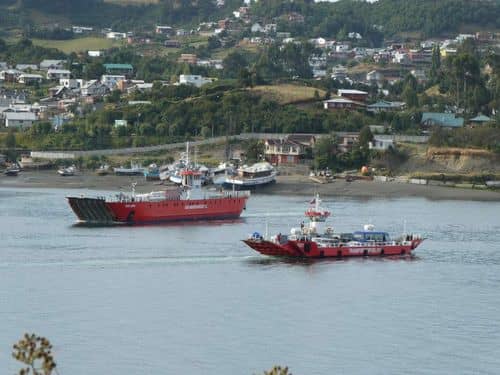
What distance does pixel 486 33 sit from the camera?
16438 cm

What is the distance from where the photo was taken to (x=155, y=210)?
68062 mm

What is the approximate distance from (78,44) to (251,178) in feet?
228

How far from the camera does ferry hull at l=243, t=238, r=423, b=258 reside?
2122 inches

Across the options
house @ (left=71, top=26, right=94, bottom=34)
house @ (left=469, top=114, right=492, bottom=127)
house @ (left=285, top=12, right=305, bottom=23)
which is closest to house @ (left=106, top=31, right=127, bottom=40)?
house @ (left=71, top=26, right=94, bottom=34)

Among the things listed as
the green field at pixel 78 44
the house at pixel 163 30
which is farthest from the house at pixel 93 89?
the house at pixel 163 30

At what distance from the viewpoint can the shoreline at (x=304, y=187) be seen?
266 ft

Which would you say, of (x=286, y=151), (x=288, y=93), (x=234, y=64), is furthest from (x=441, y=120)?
(x=234, y=64)

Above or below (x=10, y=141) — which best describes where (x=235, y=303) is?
below

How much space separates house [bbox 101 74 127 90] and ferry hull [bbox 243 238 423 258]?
64.0 metres

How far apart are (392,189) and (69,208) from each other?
20.4 m

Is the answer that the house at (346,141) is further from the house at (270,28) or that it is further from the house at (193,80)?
the house at (270,28)

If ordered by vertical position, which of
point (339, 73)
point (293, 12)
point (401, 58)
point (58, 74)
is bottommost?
point (58, 74)

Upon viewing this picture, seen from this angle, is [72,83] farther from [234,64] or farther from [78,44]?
[78,44]

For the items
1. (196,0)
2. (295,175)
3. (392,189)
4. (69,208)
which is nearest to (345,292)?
(69,208)
